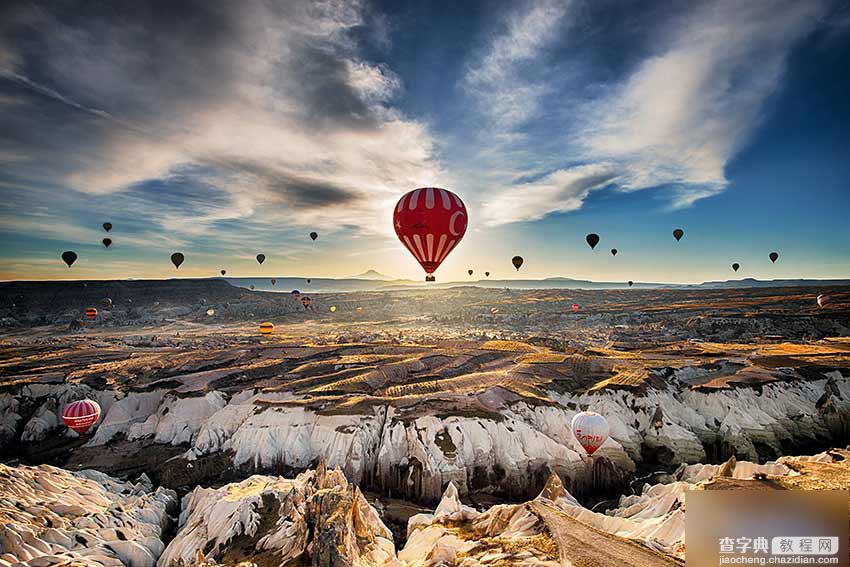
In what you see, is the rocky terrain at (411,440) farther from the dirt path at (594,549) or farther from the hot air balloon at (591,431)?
the hot air balloon at (591,431)

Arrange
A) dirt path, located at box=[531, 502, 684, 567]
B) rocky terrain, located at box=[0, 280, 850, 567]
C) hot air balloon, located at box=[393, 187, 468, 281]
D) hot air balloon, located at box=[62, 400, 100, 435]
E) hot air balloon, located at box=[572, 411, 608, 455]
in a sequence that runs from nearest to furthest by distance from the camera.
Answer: dirt path, located at box=[531, 502, 684, 567] < rocky terrain, located at box=[0, 280, 850, 567] < hot air balloon, located at box=[393, 187, 468, 281] < hot air balloon, located at box=[572, 411, 608, 455] < hot air balloon, located at box=[62, 400, 100, 435]

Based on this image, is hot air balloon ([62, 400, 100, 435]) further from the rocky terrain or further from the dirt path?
the dirt path

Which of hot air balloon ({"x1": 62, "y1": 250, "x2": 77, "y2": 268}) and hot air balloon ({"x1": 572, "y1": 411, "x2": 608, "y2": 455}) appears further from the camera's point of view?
hot air balloon ({"x1": 62, "y1": 250, "x2": 77, "y2": 268})

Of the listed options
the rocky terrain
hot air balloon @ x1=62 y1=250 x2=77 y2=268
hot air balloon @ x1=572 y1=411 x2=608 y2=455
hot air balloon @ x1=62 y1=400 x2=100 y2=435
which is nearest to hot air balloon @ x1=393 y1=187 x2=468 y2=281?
the rocky terrain

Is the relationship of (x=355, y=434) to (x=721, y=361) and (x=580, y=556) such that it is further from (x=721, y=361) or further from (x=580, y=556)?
(x=721, y=361)

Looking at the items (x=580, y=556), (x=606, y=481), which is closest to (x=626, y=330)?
(x=606, y=481)

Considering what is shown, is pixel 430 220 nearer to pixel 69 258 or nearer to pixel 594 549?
pixel 594 549

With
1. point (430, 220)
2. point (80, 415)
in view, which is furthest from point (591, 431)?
point (80, 415)
